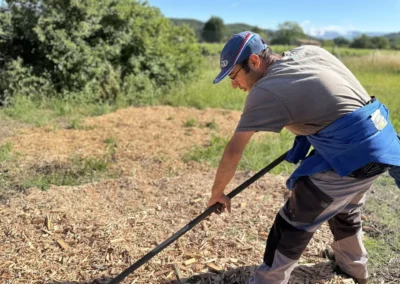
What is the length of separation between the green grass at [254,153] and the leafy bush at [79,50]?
3660 millimetres

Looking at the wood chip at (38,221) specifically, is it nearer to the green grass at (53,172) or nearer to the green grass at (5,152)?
the green grass at (53,172)

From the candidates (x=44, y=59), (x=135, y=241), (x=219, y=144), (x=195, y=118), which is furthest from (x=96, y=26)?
(x=135, y=241)

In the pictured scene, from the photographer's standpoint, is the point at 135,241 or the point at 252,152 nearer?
the point at 135,241

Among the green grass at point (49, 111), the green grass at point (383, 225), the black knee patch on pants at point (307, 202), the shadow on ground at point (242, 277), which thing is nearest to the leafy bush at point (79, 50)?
the green grass at point (49, 111)

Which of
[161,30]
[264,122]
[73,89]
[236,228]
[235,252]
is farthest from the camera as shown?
[161,30]

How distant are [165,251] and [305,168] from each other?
1.43 meters

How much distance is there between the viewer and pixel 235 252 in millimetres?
3068

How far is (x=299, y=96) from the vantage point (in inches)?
76.8

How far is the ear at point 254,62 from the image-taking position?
2098mm

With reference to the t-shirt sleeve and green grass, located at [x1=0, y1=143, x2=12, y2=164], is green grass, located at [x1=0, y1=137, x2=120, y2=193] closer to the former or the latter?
green grass, located at [x1=0, y1=143, x2=12, y2=164]

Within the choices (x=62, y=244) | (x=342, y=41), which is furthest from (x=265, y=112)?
(x=342, y=41)

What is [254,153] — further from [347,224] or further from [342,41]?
[342,41]

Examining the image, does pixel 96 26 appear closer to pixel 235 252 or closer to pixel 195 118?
pixel 195 118

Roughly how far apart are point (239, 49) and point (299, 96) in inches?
16.5
